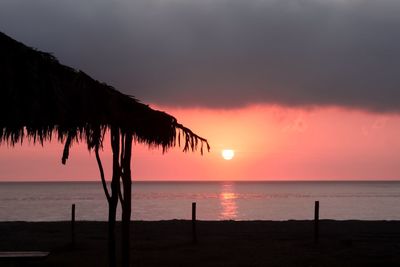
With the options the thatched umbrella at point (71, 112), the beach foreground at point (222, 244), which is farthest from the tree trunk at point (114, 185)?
the beach foreground at point (222, 244)

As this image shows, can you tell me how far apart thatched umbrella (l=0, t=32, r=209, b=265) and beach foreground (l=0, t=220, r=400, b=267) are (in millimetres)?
4318

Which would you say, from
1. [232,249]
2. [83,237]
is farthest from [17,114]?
[83,237]

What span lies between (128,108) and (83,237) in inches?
532

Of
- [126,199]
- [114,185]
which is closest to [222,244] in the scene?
[126,199]

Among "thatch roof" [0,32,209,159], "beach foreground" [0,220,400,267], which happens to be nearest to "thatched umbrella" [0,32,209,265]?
"thatch roof" [0,32,209,159]

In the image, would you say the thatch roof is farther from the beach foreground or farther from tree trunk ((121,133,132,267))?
the beach foreground

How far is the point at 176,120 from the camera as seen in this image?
12.5m

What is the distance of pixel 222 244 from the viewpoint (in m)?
20.8

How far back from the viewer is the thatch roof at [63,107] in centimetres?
831

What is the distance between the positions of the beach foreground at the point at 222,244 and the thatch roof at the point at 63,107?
472cm

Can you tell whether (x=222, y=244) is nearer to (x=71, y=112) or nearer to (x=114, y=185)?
(x=114, y=185)

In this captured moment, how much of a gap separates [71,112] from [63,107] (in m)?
1.28

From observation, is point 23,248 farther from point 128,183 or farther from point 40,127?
point 40,127

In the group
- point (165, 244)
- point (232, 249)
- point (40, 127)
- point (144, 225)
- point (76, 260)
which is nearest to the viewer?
point (40, 127)
